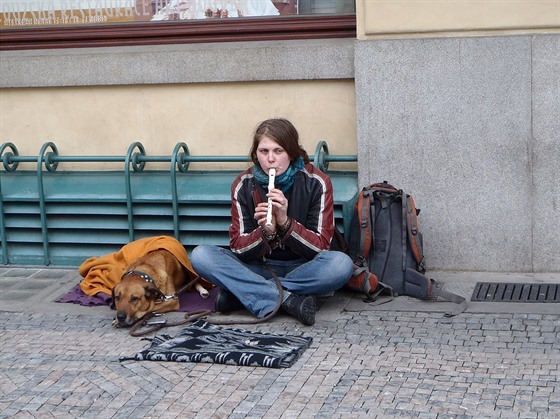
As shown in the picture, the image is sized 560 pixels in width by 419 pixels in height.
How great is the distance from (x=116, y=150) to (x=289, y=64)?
1506 millimetres

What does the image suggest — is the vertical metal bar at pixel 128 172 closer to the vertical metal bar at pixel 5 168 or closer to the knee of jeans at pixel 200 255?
the vertical metal bar at pixel 5 168

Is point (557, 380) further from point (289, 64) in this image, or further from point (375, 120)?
point (289, 64)

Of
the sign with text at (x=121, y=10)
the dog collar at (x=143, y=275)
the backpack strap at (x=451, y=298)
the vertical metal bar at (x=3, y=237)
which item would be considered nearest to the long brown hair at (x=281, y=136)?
the dog collar at (x=143, y=275)

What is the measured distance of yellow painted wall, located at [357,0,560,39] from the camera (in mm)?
6793

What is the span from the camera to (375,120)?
7.14 meters

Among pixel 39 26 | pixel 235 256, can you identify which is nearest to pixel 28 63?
pixel 39 26

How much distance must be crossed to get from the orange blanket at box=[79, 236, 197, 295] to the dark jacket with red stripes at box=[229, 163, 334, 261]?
0.66 metres

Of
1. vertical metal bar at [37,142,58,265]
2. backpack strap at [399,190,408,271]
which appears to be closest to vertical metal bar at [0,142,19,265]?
vertical metal bar at [37,142,58,265]

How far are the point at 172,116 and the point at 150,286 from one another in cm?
183

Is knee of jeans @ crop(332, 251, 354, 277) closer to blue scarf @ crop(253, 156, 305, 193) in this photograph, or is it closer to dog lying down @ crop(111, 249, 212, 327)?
blue scarf @ crop(253, 156, 305, 193)

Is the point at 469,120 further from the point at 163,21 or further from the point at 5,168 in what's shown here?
the point at 5,168

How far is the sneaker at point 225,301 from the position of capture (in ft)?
20.9

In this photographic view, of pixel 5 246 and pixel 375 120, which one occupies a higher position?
pixel 375 120

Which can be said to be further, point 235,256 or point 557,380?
point 235,256
